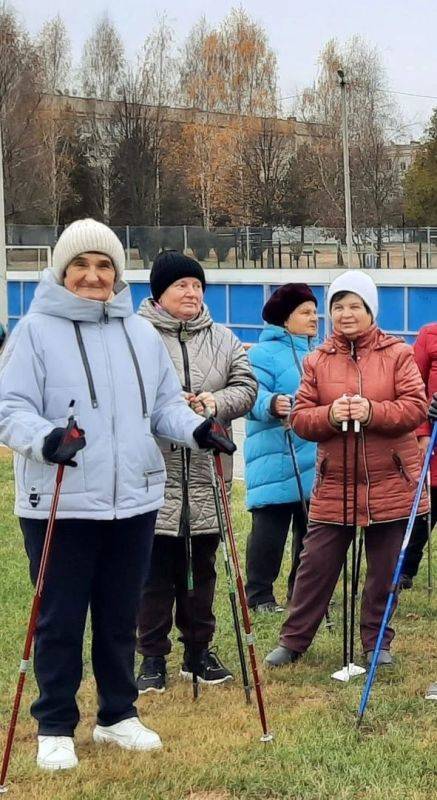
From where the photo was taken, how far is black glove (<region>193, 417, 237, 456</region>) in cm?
392

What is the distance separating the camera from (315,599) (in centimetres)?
489

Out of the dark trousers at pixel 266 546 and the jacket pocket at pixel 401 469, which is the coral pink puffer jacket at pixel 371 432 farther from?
the dark trousers at pixel 266 546

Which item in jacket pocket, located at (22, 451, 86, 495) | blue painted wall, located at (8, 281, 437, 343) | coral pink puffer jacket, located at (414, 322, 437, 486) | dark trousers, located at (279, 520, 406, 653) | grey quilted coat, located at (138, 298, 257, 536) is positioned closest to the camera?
jacket pocket, located at (22, 451, 86, 495)

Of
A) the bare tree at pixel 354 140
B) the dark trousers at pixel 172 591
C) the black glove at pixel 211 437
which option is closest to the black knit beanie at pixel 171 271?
the black glove at pixel 211 437

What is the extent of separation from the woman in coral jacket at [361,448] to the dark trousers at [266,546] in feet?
3.49

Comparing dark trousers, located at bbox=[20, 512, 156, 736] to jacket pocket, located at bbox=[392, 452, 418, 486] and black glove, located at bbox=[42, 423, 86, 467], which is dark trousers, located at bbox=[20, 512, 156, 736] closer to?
black glove, located at bbox=[42, 423, 86, 467]

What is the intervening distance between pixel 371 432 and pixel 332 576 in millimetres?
679

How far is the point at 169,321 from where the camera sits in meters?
4.67

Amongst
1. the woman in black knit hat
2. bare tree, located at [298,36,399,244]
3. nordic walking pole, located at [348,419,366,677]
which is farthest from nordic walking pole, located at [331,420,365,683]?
bare tree, located at [298,36,399,244]

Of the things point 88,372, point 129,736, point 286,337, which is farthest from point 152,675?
point 286,337

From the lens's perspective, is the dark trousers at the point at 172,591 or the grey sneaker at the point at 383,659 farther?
the grey sneaker at the point at 383,659

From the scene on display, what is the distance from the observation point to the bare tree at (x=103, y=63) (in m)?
63.4

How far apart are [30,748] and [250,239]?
3369 cm

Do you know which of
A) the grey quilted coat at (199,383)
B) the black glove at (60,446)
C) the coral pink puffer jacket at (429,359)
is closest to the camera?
the black glove at (60,446)
